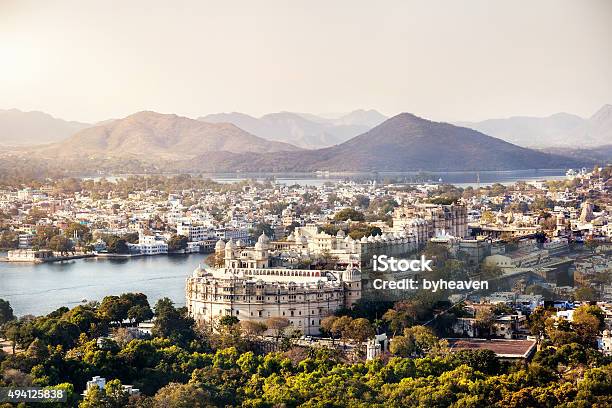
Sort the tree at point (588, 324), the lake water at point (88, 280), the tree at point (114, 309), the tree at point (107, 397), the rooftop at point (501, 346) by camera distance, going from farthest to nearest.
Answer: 1. the lake water at point (88, 280)
2. the tree at point (114, 309)
3. the tree at point (588, 324)
4. the rooftop at point (501, 346)
5. the tree at point (107, 397)

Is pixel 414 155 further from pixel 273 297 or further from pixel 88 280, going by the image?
pixel 273 297

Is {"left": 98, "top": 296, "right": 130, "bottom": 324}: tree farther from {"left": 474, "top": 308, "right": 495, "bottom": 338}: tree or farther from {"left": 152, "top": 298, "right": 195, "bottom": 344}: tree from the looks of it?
{"left": 474, "top": 308, "right": 495, "bottom": 338}: tree

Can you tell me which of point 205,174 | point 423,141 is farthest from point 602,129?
point 205,174

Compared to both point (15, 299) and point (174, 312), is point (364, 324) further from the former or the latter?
point (15, 299)

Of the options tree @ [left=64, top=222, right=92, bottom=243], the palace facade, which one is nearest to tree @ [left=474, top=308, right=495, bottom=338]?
the palace facade

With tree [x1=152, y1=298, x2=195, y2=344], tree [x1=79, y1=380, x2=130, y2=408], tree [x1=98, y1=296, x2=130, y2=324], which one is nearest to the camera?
tree [x1=79, y1=380, x2=130, y2=408]

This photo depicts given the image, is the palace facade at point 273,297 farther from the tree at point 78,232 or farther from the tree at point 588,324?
the tree at point 78,232

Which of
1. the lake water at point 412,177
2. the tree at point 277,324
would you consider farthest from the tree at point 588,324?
the lake water at point 412,177
